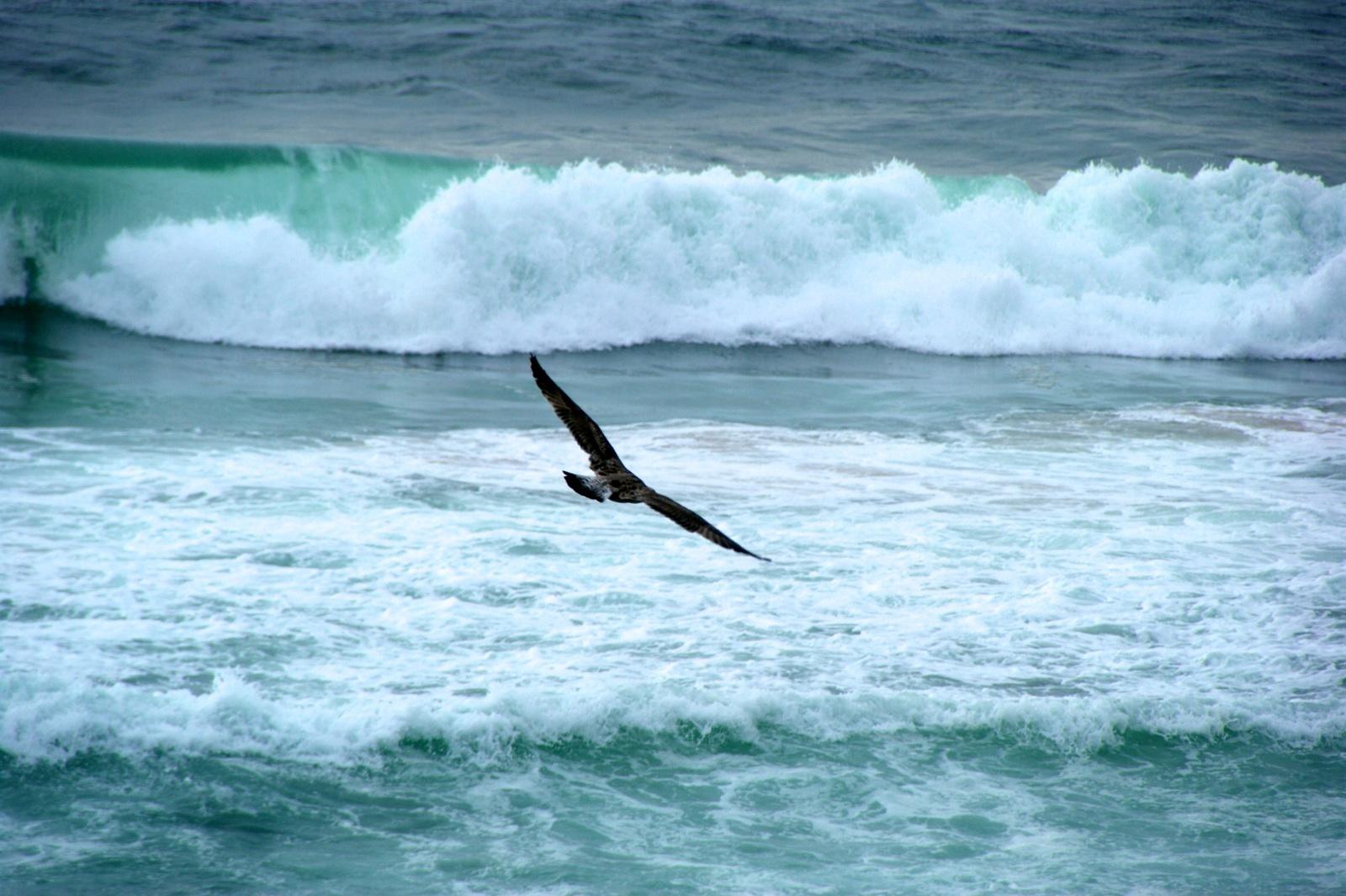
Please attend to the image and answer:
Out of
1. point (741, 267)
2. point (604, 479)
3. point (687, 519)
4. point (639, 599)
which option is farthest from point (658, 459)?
point (741, 267)

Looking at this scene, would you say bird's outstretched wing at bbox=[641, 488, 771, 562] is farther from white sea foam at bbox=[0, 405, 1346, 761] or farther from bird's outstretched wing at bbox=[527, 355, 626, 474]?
white sea foam at bbox=[0, 405, 1346, 761]

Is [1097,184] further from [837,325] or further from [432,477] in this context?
[432,477]

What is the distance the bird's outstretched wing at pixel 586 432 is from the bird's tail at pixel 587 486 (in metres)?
0.20

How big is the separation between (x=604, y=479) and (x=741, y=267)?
39.7 feet

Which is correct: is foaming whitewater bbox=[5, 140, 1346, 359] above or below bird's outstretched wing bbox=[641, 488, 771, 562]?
above

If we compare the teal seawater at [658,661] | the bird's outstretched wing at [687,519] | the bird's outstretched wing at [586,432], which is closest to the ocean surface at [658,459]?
the teal seawater at [658,661]

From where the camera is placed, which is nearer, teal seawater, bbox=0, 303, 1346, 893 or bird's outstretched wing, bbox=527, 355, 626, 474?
bird's outstretched wing, bbox=527, 355, 626, 474

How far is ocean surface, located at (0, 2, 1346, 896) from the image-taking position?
17.0ft

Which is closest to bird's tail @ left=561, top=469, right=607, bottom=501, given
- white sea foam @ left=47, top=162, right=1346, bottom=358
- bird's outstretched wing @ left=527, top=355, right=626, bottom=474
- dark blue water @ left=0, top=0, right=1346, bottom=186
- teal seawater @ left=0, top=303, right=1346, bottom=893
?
bird's outstretched wing @ left=527, top=355, right=626, bottom=474

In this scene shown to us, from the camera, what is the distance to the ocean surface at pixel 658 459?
17.0 ft

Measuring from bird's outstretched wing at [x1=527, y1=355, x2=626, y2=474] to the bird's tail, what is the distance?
20 centimetres

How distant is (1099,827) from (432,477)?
5.15 meters

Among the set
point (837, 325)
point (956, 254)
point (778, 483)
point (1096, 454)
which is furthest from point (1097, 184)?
point (778, 483)

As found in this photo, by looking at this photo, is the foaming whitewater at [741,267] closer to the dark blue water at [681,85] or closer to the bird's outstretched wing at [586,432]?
the dark blue water at [681,85]
